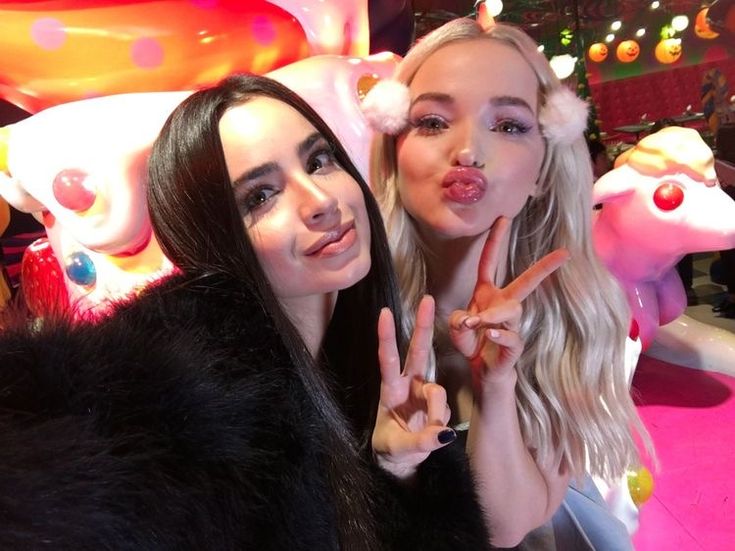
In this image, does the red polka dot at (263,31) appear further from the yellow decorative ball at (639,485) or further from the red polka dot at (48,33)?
the yellow decorative ball at (639,485)

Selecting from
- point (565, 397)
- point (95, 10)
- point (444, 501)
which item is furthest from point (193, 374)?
point (95, 10)

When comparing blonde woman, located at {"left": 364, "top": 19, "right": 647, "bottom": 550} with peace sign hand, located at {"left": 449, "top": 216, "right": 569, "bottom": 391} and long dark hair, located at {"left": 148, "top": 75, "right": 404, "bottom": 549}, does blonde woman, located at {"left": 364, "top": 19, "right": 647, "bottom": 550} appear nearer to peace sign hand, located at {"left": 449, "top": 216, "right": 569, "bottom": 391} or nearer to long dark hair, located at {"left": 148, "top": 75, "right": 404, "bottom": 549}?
peace sign hand, located at {"left": 449, "top": 216, "right": 569, "bottom": 391}

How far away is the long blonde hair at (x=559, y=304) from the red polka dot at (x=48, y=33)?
1.00m

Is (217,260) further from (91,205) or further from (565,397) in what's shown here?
(91,205)

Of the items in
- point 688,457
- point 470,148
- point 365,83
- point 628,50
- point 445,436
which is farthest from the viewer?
point 628,50

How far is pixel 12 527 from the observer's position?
0.55 m

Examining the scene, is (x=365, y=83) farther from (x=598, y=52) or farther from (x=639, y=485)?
(x=598, y=52)

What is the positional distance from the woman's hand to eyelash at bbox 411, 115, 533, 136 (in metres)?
0.44

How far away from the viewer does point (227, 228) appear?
0.99 metres

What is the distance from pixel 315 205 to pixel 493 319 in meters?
0.36

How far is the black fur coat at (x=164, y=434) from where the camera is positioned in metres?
0.60

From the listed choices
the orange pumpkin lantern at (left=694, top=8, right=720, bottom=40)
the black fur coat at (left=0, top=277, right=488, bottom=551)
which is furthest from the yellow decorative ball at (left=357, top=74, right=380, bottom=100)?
the orange pumpkin lantern at (left=694, top=8, right=720, bottom=40)

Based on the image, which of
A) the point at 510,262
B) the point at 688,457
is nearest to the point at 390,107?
the point at 510,262

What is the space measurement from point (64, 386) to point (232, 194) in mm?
418
